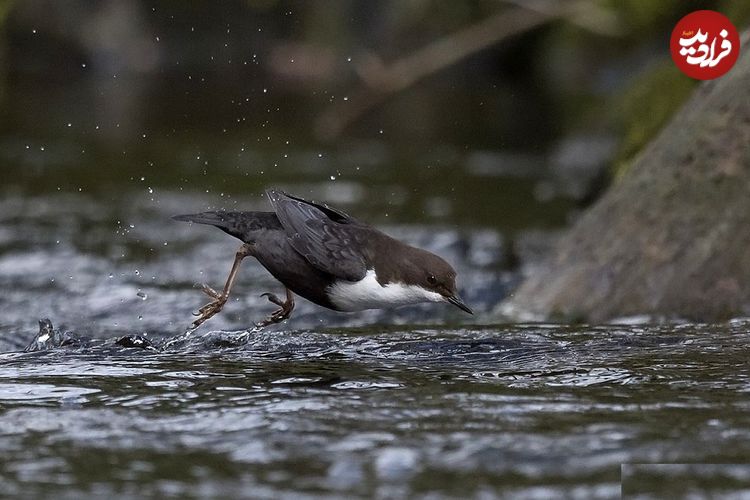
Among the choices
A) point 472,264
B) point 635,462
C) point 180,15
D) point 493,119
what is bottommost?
point 635,462

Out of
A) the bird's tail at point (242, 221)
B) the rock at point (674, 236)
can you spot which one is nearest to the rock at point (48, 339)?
the bird's tail at point (242, 221)

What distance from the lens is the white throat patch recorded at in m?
5.40

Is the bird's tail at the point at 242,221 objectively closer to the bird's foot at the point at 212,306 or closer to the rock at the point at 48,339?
the bird's foot at the point at 212,306

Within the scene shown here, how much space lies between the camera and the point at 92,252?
28.1 ft

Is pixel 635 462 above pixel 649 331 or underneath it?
underneath

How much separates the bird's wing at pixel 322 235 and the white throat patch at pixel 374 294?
50mm

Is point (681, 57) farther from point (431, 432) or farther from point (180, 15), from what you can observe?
point (180, 15)

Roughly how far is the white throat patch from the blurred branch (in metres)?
4.78

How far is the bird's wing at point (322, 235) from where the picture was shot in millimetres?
5375

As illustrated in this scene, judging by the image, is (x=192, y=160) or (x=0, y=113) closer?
(x=192, y=160)

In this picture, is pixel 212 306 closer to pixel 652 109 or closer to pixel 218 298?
pixel 218 298

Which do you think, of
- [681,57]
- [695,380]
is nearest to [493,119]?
[681,57]

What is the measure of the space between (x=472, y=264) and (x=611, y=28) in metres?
7.41

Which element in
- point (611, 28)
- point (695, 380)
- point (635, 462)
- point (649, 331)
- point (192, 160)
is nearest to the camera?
point (635, 462)
